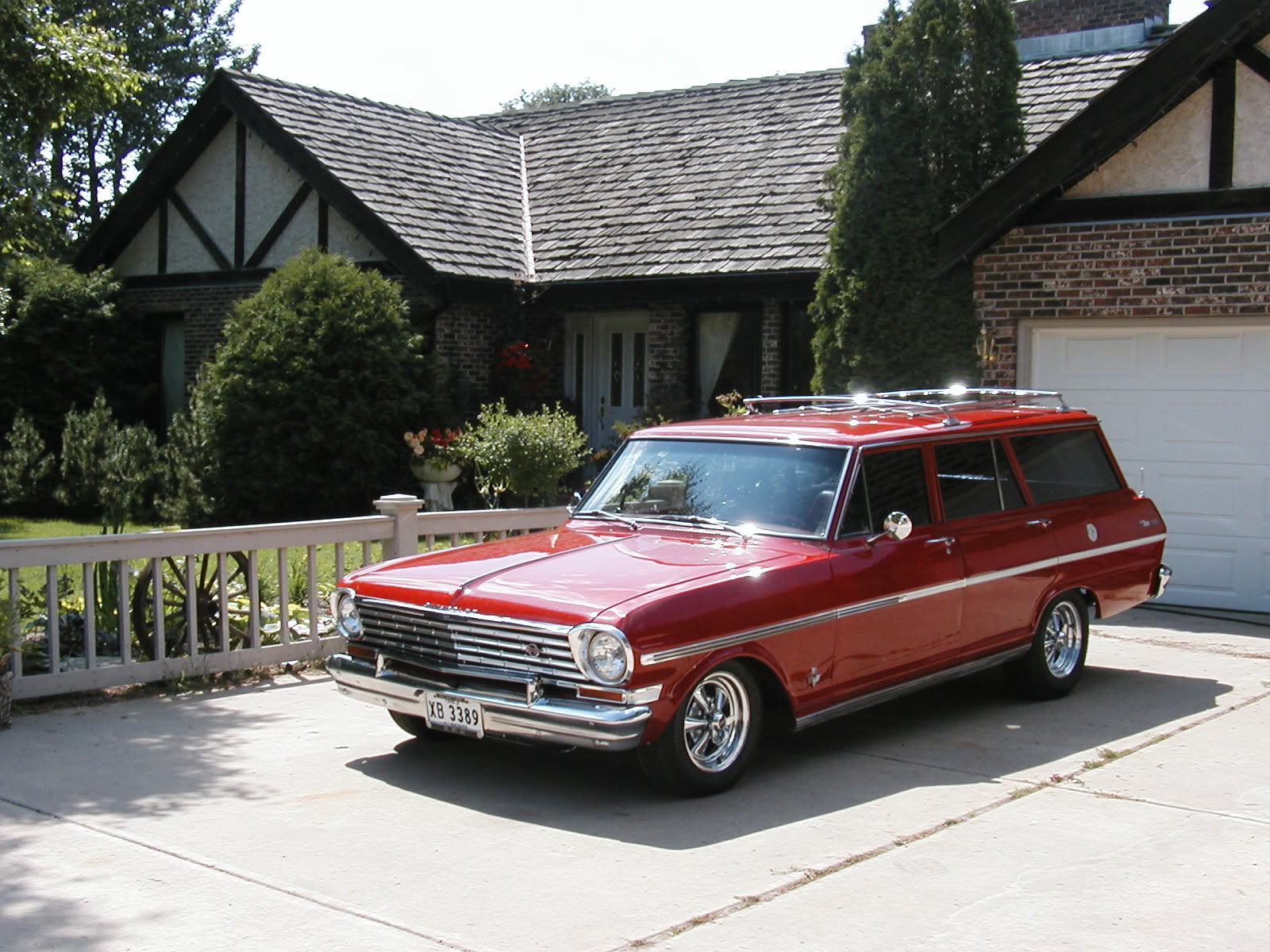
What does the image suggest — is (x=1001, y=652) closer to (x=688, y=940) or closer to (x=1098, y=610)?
(x=1098, y=610)

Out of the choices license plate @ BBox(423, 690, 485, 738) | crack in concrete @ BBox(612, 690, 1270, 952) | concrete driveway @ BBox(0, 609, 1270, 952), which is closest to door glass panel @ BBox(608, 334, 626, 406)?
concrete driveway @ BBox(0, 609, 1270, 952)

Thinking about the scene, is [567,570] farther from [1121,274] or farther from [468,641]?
[1121,274]

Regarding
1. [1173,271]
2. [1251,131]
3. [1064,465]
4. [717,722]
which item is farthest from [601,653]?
[1251,131]

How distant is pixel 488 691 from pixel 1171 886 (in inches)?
111

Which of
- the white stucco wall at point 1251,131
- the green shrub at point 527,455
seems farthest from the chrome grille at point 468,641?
the green shrub at point 527,455

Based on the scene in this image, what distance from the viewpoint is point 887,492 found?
7223 mm

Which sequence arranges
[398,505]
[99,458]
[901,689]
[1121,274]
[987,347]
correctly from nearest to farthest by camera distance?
1. [901,689]
2. [398,505]
3. [1121,274]
4. [987,347]
5. [99,458]

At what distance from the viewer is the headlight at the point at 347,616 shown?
688 centimetres

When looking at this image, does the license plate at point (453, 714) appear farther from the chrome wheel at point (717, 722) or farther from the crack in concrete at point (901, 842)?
the crack in concrete at point (901, 842)

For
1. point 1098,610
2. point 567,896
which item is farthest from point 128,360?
point 567,896

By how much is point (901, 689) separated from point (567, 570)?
184cm

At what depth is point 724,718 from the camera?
20.6ft

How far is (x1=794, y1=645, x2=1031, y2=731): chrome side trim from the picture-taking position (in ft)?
21.7

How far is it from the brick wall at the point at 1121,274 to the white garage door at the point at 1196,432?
241 mm
